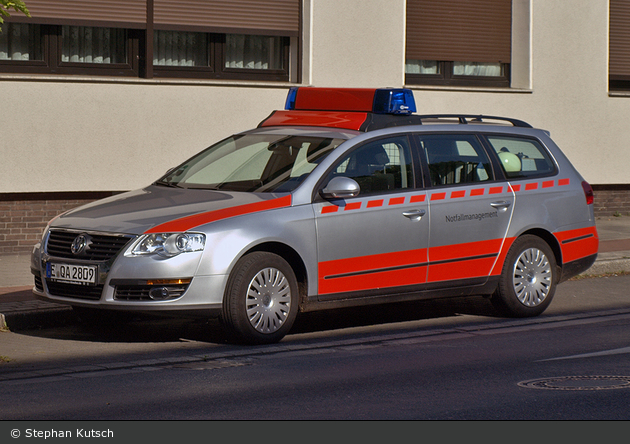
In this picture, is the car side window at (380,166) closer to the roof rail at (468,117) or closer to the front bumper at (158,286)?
the roof rail at (468,117)

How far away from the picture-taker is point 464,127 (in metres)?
9.16

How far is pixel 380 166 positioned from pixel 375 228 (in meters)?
0.55

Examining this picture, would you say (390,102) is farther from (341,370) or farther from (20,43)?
(20,43)

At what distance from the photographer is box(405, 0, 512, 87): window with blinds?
1608cm

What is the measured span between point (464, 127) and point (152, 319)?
3169mm

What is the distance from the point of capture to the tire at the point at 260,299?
25.1ft

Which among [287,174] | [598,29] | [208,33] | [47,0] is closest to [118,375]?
[287,174]

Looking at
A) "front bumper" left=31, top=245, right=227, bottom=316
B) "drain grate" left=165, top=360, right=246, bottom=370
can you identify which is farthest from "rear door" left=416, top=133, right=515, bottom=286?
"drain grate" left=165, top=360, right=246, bottom=370

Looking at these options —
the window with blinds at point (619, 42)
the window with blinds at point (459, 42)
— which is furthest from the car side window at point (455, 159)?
the window with blinds at point (619, 42)

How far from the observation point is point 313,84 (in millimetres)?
14797

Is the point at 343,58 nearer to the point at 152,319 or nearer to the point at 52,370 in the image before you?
the point at 152,319

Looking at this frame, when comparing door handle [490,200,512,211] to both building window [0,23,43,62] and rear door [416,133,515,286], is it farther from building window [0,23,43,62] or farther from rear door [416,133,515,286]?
building window [0,23,43,62]

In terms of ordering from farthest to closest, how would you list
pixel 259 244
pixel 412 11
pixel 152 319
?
pixel 412 11 → pixel 152 319 → pixel 259 244
